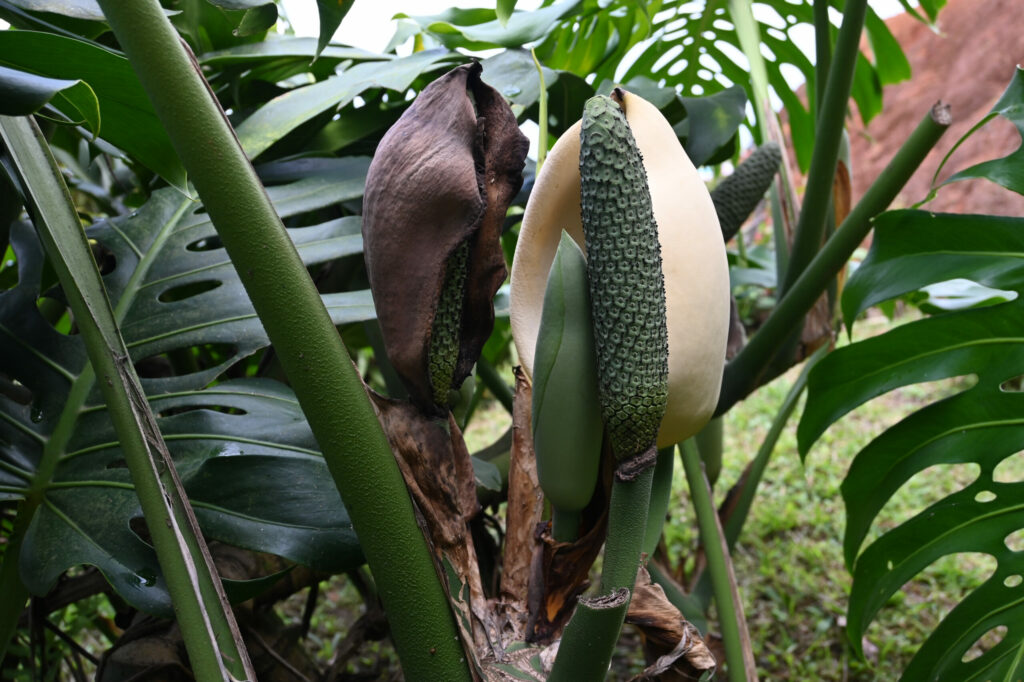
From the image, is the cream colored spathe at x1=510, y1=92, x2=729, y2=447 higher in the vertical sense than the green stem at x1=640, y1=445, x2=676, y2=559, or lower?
higher

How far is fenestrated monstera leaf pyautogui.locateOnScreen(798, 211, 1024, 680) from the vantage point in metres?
0.65

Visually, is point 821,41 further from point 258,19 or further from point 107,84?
point 107,84

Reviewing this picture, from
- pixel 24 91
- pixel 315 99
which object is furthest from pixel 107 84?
pixel 315 99

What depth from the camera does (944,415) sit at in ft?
2.34

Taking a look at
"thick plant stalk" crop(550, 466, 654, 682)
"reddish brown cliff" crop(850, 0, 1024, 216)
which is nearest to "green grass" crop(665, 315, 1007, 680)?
"thick plant stalk" crop(550, 466, 654, 682)

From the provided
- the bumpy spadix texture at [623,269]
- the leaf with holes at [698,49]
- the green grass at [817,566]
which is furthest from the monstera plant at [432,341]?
the green grass at [817,566]

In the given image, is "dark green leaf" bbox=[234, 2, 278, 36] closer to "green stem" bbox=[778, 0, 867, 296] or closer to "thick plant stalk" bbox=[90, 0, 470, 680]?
"thick plant stalk" bbox=[90, 0, 470, 680]

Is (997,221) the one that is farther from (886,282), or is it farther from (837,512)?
(837,512)

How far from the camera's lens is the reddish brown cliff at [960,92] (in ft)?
11.9

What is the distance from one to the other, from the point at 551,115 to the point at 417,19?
0.17m

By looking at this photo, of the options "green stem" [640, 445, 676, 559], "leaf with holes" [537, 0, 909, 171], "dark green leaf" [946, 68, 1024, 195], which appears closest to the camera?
"green stem" [640, 445, 676, 559]

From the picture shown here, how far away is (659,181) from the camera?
40cm

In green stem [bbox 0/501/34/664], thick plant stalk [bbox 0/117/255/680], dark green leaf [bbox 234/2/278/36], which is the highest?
dark green leaf [bbox 234/2/278/36]

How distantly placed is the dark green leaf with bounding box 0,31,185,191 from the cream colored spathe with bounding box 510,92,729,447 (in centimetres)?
22
